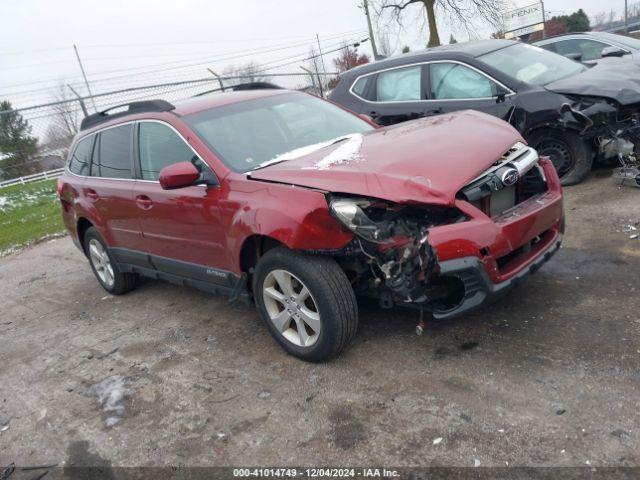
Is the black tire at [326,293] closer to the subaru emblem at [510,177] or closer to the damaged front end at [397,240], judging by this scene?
the damaged front end at [397,240]

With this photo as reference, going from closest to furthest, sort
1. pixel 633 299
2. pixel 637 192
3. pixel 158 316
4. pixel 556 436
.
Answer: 1. pixel 556 436
2. pixel 633 299
3. pixel 158 316
4. pixel 637 192

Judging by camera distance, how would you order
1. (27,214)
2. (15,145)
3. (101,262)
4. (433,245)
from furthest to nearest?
(15,145), (27,214), (101,262), (433,245)

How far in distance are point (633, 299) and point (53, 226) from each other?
980cm

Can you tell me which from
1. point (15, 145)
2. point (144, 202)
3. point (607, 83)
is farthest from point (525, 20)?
point (144, 202)

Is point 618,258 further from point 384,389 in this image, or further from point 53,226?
point 53,226

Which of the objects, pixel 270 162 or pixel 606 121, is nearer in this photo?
pixel 270 162

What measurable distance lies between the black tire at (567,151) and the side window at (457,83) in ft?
2.47

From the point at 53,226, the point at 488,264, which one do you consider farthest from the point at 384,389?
the point at 53,226

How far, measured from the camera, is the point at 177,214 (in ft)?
13.7

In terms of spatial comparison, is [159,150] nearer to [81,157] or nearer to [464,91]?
[81,157]

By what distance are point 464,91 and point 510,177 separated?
11.5 ft

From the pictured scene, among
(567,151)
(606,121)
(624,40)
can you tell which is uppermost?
(624,40)

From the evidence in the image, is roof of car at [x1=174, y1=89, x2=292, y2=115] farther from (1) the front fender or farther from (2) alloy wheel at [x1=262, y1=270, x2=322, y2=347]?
(2) alloy wheel at [x1=262, y1=270, x2=322, y2=347]

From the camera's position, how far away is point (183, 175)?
12.0ft
